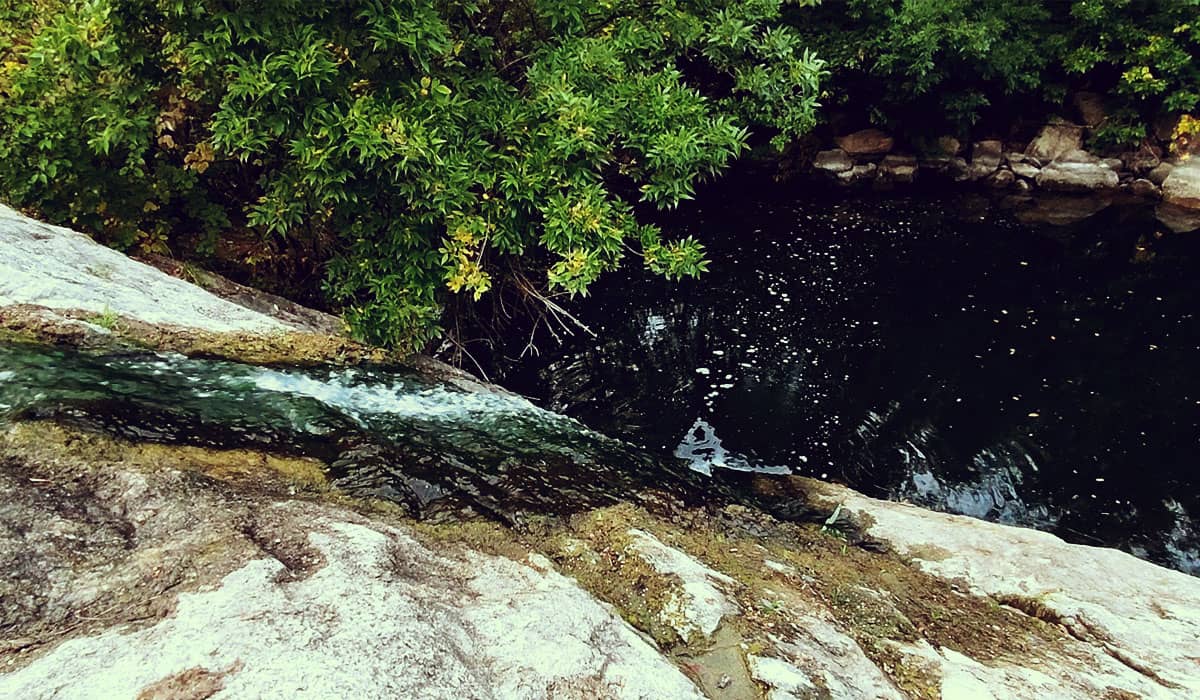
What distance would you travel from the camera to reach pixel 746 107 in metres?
9.02

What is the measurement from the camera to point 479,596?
4090mm

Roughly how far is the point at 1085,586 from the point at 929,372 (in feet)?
22.0

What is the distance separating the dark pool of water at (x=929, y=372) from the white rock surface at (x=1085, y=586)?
2.27 m

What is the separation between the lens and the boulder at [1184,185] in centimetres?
2219

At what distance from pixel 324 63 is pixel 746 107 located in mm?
4992

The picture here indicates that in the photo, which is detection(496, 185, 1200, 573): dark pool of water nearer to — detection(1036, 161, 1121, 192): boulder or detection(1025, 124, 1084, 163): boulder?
detection(1036, 161, 1121, 192): boulder

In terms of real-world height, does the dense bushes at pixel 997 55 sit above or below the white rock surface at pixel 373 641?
above

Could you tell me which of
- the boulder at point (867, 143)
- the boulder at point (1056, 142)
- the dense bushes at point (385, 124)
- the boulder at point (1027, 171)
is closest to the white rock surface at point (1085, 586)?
the dense bushes at point (385, 124)

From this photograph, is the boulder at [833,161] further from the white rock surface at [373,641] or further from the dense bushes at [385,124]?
the white rock surface at [373,641]

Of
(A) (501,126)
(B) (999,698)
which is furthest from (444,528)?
(A) (501,126)

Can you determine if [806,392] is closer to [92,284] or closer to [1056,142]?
[92,284]

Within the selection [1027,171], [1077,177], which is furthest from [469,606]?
[1077,177]

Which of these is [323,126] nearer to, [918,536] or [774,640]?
[774,640]

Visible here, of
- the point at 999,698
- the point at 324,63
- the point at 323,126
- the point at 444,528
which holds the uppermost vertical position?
the point at 324,63
